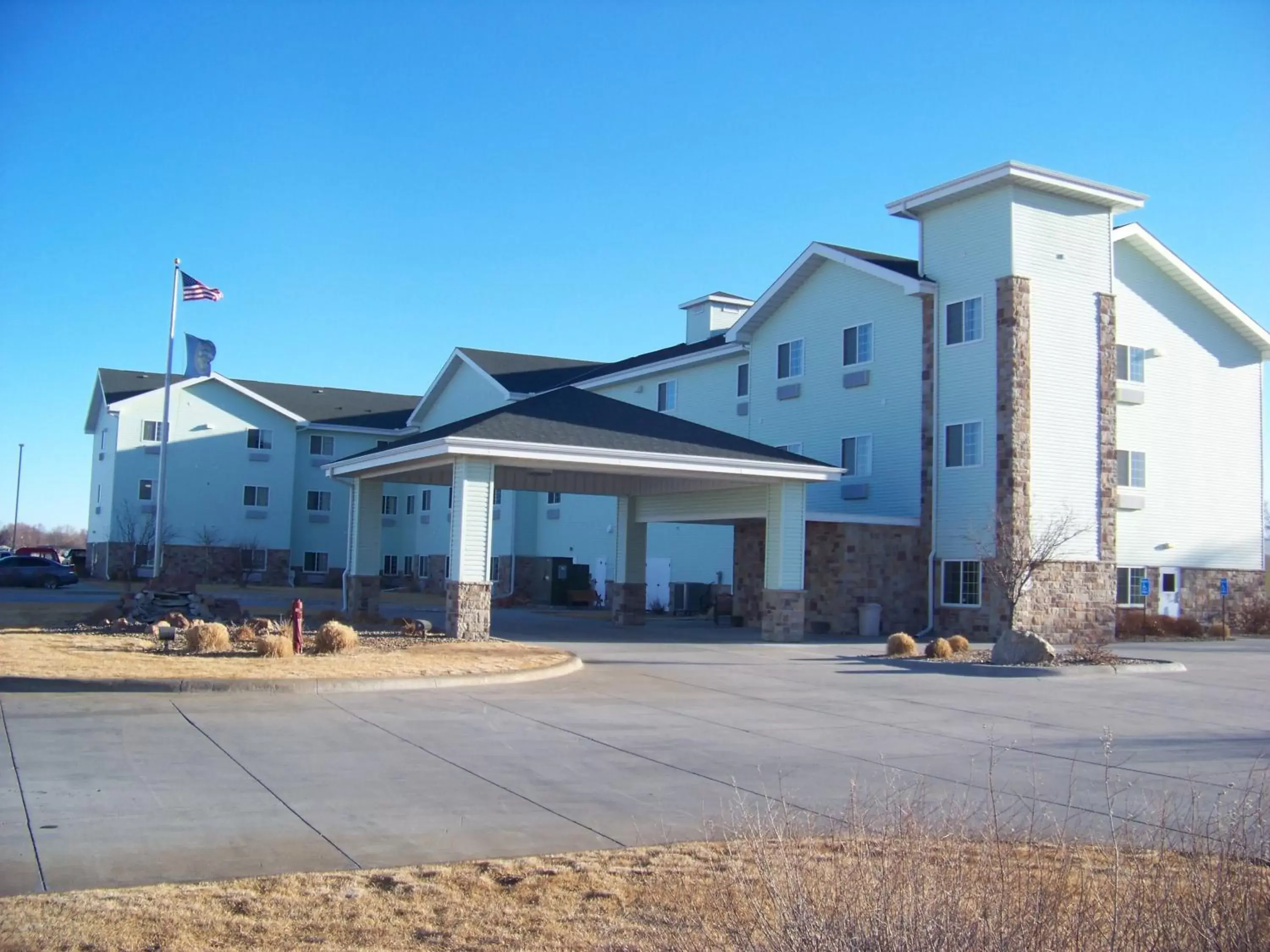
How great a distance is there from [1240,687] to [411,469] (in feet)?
57.8

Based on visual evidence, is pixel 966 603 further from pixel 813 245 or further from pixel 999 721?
pixel 999 721

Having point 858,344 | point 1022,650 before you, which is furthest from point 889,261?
point 1022,650

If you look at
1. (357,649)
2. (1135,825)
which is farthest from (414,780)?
(357,649)

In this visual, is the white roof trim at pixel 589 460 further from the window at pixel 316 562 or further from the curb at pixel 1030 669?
the window at pixel 316 562

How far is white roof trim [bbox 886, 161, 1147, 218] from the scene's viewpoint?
2948cm

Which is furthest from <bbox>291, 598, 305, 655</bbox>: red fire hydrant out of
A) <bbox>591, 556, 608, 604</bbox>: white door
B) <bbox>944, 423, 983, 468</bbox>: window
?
<bbox>591, 556, 608, 604</bbox>: white door

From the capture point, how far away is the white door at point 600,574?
4653cm

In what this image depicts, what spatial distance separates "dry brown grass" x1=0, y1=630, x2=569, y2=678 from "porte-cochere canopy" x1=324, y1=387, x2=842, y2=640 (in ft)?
9.62

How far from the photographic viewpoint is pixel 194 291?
125 feet

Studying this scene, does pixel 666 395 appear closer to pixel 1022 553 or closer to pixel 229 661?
pixel 1022 553

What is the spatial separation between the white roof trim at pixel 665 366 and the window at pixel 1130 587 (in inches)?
525

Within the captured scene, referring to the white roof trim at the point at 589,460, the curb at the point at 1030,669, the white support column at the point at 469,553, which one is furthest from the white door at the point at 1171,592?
the white support column at the point at 469,553

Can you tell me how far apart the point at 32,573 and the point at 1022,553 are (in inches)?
1553

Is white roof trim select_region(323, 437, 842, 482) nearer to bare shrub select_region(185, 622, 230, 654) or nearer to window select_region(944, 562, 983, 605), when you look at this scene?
window select_region(944, 562, 983, 605)
